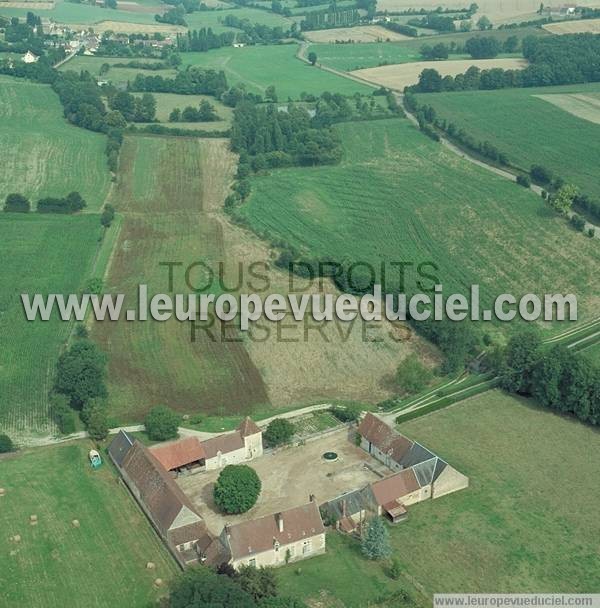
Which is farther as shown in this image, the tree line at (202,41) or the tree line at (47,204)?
the tree line at (202,41)

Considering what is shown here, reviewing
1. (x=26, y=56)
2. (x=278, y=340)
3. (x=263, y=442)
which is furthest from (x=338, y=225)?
(x=26, y=56)

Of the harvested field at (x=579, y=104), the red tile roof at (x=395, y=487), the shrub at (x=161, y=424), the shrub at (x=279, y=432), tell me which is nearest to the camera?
the red tile roof at (x=395, y=487)

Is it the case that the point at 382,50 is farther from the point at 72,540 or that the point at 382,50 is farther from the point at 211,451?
the point at 72,540

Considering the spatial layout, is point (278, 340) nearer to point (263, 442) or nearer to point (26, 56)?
point (263, 442)

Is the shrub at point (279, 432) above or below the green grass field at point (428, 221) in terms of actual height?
below

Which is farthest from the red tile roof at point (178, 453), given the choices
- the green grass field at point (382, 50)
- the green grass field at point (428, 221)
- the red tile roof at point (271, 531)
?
the green grass field at point (382, 50)

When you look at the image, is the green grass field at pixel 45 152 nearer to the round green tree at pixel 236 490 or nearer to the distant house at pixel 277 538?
the round green tree at pixel 236 490

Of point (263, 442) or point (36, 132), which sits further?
point (36, 132)

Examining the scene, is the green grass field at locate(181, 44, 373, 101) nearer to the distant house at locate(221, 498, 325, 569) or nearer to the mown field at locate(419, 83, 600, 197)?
the mown field at locate(419, 83, 600, 197)

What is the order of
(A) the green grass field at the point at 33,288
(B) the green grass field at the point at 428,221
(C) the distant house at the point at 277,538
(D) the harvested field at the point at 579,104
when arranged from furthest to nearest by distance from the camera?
(D) the harvested field at the point at 579,104 < (B) the green grass field at the point at 428,221 < (A) the green grass field at the point at 33,288 < (C) the distant house at the point at 277,538
